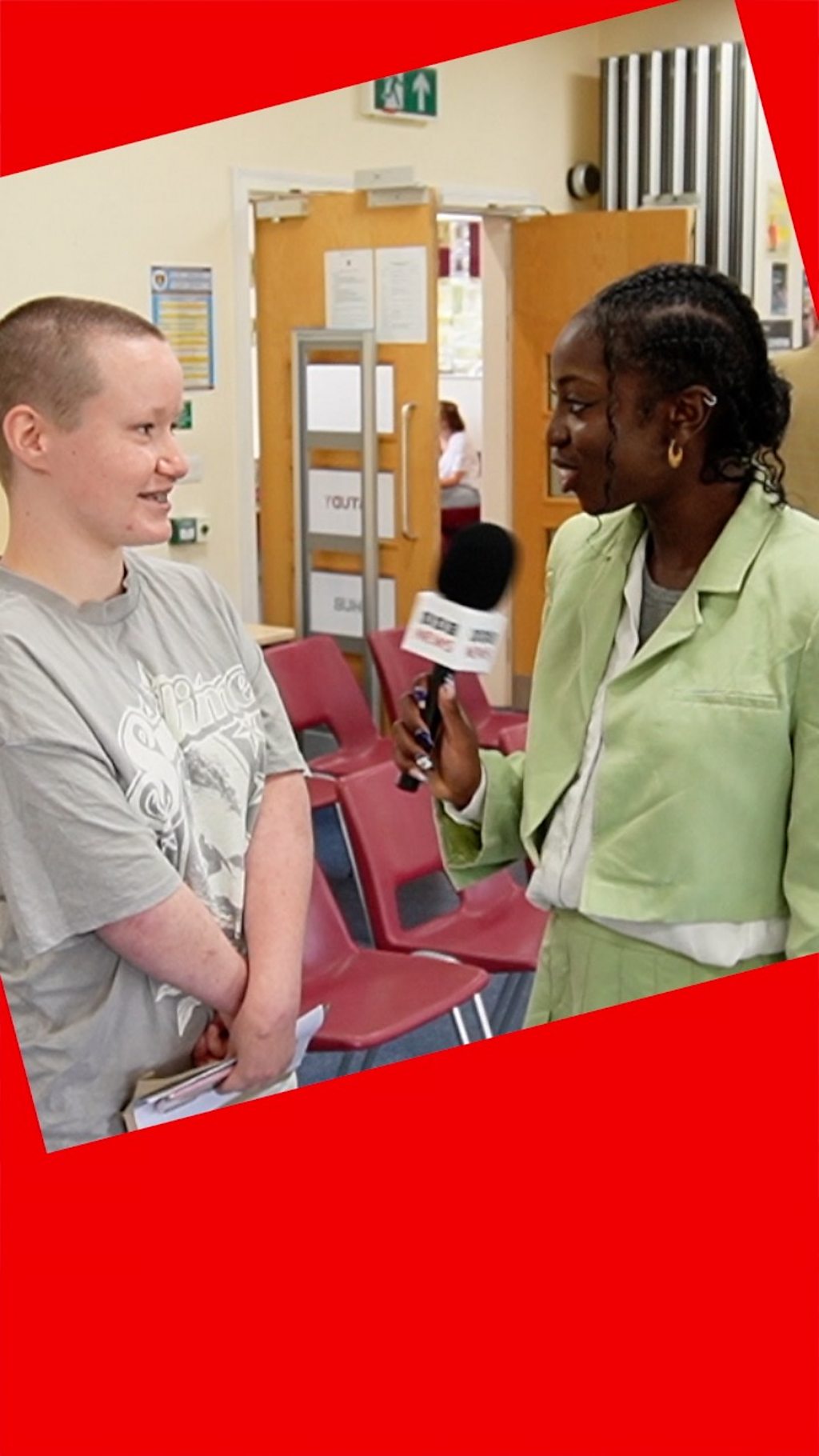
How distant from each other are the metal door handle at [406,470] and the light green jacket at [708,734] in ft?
8.60

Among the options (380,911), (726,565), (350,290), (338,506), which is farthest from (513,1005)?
(726,565)

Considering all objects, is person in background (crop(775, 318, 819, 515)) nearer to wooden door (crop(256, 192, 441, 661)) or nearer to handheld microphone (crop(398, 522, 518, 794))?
handheld microphone (crop(398, 522, 518, 794))

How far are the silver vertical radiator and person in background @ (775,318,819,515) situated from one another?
3.88m

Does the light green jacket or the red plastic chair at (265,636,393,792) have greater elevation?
the light green jacket

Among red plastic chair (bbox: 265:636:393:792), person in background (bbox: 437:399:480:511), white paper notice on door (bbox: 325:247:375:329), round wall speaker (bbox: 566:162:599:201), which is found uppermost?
round wall speaker (bbox: 566:162:599:201)

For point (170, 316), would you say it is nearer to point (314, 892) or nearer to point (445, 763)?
point (314, 892)

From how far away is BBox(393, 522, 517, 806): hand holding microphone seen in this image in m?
1.20

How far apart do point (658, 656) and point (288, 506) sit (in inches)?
Result: 89.4

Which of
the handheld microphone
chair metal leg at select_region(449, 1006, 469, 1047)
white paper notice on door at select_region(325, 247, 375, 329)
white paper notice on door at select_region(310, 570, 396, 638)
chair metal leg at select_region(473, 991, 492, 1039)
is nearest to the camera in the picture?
the handheld microphone

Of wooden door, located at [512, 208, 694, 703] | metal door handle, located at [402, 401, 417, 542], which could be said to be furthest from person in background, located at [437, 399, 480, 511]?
metal door handle, located at [402, 401, 417, 542]

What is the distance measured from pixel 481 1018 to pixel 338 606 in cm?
97

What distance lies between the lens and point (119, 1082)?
4.21 ft

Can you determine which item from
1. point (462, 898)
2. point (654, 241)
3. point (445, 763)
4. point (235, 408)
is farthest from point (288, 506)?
point (445, 763)

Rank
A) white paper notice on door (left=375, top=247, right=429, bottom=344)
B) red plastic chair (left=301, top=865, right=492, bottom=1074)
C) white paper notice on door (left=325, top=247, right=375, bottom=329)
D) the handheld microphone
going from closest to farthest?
the handheld microphone, red plastic chair (left=301, top=865, right=492, bottom=1074), white paper notice on door (left=325, top=247, right=375, bottom=329), white paper notice on door (left=375, top=247, right=429, bottom=344)
